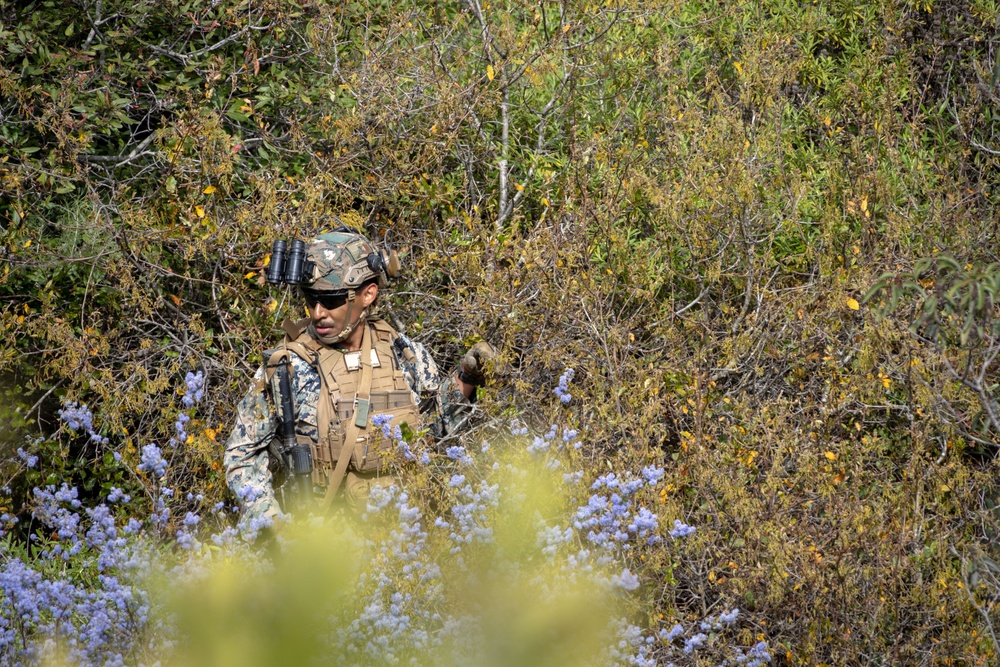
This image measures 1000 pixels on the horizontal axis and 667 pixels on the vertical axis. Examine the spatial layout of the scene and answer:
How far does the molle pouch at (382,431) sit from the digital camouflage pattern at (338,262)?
0.44m

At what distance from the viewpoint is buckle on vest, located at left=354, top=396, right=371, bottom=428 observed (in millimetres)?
3967

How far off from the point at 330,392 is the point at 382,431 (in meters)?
0.32

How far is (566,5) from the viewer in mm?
5645

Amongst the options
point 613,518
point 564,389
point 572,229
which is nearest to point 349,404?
point 564,389

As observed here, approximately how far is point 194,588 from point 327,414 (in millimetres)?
3011

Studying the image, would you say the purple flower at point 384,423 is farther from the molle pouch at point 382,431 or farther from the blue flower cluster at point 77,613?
the blue flower cluster at point 77,613

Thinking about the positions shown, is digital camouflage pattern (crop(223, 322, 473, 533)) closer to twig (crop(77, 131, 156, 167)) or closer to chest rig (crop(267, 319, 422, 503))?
chest rig (crop(267, 319, 422, 503))

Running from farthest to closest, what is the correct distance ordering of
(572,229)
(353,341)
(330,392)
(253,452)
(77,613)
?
(572,229), (353,341), (330,392), (253,452), (77,613)

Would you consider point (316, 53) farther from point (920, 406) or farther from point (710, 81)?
point (920, 406)

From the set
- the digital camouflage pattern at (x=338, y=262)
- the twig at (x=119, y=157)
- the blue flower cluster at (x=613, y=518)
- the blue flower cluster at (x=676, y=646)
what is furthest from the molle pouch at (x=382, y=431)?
the twig at (x=119, y=157)

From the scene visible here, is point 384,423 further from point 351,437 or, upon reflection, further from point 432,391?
point 432,391

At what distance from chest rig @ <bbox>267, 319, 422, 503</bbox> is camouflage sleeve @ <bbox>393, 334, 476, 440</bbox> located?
0.31 feet

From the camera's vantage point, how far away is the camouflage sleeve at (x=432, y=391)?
4246 mm

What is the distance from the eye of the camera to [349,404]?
4.02 m
